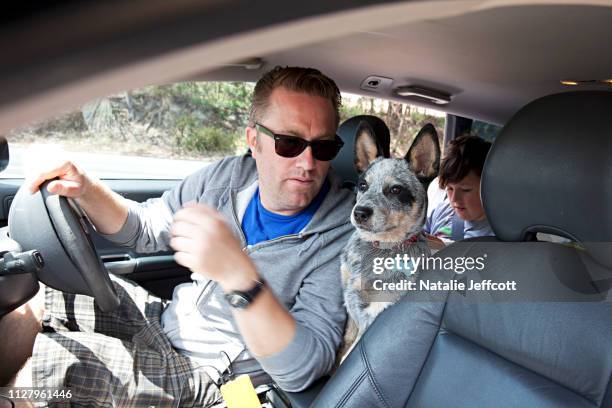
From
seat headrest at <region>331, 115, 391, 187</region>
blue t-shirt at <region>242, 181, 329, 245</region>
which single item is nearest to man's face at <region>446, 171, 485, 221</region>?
seat headrest at <region>331, 115, 391, 187</region>

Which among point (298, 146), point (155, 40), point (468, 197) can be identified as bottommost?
point (468, 197)

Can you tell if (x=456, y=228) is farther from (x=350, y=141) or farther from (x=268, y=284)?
(x=268, y=284)

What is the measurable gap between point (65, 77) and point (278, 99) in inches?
66.0

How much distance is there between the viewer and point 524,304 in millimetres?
1669

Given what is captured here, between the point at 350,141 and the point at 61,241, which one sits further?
the point at 350,141

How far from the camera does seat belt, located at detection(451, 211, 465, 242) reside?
2999 mm

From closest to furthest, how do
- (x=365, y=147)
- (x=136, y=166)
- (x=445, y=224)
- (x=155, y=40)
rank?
(x=155, y=40) < (x=365, y=147) < (x=445, y=224) < (x=136, y=166)

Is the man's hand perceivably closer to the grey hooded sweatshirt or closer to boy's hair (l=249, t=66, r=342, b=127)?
the grey hooded sweatshirt

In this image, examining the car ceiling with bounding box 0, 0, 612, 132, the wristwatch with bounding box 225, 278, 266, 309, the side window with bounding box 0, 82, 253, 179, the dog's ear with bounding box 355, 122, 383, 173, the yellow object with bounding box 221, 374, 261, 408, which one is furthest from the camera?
the side window with bounding box 0, 82, 253, 179

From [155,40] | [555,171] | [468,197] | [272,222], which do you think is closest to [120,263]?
[272,222]

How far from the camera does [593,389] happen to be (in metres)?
1.42

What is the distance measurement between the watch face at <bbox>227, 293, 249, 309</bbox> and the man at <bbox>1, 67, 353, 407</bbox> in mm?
108

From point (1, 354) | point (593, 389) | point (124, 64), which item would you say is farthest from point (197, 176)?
point (124, 64)

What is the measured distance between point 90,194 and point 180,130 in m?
2.44
